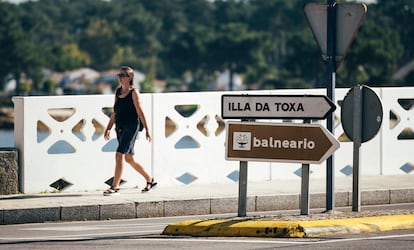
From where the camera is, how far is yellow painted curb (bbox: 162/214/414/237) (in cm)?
1161

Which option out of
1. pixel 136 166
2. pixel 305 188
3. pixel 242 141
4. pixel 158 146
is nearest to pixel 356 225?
pixel 305 188

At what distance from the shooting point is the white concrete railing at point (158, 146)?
607 inches

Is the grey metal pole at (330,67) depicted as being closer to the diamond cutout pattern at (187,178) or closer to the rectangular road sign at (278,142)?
the rectangular road sign at (278,142)

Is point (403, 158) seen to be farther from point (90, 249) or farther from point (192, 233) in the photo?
point (90, 249)

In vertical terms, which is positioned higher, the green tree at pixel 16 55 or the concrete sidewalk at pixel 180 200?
the green tree at pixel 16 55

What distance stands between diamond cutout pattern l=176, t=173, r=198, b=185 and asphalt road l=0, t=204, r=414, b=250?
12.0 feet

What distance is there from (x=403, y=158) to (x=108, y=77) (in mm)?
134973

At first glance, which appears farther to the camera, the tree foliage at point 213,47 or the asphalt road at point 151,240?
the tree foliage at point 213,47

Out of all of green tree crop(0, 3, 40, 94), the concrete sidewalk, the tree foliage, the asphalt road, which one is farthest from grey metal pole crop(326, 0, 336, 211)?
green tree crop(0, 3, 40, 94)

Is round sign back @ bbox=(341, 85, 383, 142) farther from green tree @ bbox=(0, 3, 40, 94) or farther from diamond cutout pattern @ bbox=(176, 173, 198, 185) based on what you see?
green tree @ bbox=(0, 3, 40, 94)

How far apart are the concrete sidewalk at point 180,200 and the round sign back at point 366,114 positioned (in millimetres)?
2237

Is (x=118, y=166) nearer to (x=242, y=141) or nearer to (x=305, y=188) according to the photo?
(x=242, y=141)

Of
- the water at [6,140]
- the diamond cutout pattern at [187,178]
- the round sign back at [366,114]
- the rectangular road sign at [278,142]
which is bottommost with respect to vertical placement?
the water at [6,140]

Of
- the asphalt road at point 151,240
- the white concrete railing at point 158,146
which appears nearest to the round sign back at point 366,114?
the asphalt road at point 151,240
